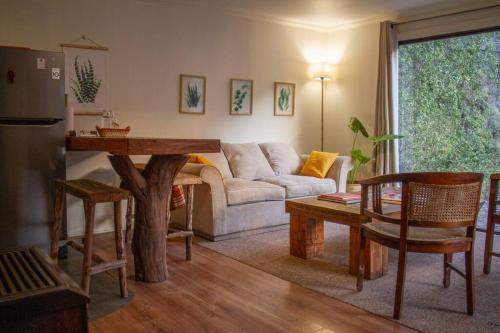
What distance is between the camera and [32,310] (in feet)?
3.04

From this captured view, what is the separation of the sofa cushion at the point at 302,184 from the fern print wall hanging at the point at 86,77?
1918 mm

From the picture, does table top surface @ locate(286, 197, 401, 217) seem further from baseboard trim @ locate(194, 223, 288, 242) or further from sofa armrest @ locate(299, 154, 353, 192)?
sofa armrest @ locate(299, 154, 353, 192)

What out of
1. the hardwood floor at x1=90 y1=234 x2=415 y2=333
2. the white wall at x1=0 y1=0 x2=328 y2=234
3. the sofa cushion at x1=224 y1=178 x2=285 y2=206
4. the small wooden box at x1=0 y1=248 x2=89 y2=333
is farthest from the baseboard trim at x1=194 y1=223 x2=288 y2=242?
the small wooden box at x1=0 y1=248 x2=89 y2=333

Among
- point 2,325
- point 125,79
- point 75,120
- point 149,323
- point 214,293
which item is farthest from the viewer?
point 125,79

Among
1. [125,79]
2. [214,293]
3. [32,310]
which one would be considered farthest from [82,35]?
[32,310]

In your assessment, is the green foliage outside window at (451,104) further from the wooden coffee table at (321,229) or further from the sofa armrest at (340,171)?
the wooden coffee table at (321,229)

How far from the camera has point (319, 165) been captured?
213 inches

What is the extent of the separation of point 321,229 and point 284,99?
2.70 m

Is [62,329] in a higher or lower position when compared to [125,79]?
lower

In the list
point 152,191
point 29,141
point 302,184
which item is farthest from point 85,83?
point 302,184

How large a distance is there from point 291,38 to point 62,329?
5.50 meters

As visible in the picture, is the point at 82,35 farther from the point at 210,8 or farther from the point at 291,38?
the point at 291,38

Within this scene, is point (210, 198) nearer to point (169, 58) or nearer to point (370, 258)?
point (370, 258)

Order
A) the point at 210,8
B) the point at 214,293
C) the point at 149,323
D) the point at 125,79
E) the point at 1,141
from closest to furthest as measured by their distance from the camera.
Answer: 1. the point at 149,323
2. the point at 214,293
3. the point at 1,141
4. the point at 125,79
5. the point at 210,8
